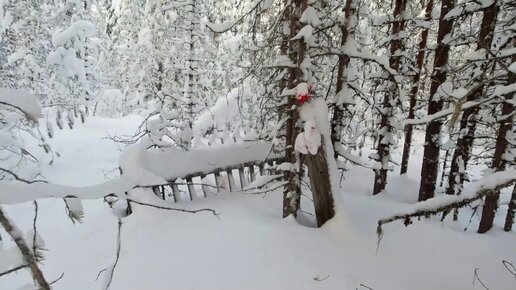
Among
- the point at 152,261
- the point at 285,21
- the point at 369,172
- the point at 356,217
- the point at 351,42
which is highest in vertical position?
the point at 285,21

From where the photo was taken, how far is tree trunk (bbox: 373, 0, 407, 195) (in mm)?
8953

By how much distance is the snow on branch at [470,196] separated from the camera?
2.52 meters

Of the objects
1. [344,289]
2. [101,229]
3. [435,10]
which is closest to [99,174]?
[101,229]

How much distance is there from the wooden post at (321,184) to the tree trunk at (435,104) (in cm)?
395

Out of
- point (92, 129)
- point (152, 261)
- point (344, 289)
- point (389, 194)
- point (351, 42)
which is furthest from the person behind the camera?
point (92, 129)

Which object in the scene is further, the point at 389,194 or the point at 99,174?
the point at 99,174

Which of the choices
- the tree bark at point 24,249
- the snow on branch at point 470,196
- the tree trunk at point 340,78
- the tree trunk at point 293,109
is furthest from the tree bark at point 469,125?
the tree bark at point 24,249

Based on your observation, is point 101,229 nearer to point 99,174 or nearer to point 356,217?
point 356,217

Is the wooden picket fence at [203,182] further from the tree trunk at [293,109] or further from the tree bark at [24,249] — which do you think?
the tree bark at [24,249]

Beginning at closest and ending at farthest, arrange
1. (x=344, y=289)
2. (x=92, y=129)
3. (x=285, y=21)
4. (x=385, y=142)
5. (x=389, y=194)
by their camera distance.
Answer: (x=344, y=289)
(x=285, y=21)
(x=385, y=142)
(x=389, y=194)
(x=92, y=129)

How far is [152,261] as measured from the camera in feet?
17.8

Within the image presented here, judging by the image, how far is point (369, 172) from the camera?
12.7 metres

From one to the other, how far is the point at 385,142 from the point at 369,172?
12.0ft

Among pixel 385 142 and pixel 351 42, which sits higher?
pixel 351 42
